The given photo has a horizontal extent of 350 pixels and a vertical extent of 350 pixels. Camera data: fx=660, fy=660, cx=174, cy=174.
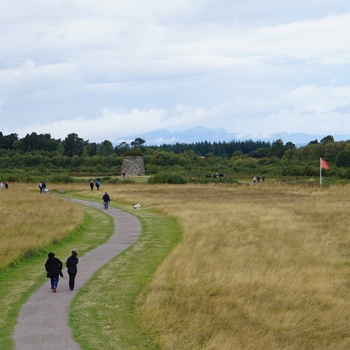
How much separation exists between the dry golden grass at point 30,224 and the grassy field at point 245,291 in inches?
153

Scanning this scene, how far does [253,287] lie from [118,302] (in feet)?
14.2

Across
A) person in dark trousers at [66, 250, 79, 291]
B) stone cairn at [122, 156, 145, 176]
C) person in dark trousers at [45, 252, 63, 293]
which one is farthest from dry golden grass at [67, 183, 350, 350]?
stone cairn at [122, 156, 145, 176]

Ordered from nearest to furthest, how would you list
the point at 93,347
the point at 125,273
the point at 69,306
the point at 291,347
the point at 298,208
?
the point at 93,347 < the point at 291,347 < the point at 69,306 < the point at 125,273 < the point at 298,208

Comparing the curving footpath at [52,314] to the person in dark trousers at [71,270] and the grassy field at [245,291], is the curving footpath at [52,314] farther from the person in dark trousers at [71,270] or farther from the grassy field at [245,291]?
the grassy field at [245,291]

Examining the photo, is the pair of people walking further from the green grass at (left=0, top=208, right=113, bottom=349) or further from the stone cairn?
the stone cairn

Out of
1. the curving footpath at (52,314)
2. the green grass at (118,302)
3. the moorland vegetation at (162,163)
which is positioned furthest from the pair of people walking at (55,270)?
the moorland vegetation at (162,163)

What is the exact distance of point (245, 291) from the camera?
18.3 meters

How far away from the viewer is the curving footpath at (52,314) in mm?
12875

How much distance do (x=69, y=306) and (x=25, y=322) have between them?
5.62ft

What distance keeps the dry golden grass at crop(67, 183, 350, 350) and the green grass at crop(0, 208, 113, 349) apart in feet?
10.1

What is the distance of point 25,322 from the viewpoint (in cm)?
1448

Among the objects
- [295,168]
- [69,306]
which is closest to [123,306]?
[69,306]

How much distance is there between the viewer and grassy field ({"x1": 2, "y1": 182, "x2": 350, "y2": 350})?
47.4 feet

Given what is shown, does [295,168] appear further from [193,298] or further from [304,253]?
[193,298]
